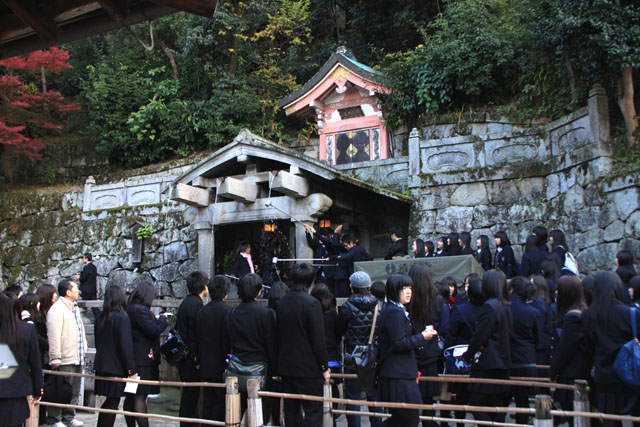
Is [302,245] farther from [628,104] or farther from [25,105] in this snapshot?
[25,105]

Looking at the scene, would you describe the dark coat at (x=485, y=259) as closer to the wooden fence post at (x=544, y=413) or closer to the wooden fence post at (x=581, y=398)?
the wooden fence post at (x=581, y=398)

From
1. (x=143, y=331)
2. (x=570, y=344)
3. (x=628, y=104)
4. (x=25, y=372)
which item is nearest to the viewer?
(x=25, y=372)

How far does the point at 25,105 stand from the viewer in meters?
20.0

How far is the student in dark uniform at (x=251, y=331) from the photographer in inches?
218

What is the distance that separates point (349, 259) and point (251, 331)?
5.17m

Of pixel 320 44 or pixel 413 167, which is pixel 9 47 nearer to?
pixel 413 167

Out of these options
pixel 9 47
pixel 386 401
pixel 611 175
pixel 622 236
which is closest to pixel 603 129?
pixel 611 175

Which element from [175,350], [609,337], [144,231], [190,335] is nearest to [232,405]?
[190,335]

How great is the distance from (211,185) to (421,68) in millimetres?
6694

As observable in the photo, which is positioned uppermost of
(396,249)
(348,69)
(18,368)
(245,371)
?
(348,69)

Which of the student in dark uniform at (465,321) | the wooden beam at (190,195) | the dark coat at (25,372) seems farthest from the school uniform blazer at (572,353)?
the wooden beam at (190,195)

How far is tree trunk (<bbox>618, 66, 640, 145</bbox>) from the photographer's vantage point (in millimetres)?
10836

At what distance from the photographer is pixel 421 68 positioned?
50.4ft

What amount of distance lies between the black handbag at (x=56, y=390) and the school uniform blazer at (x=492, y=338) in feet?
16.2
